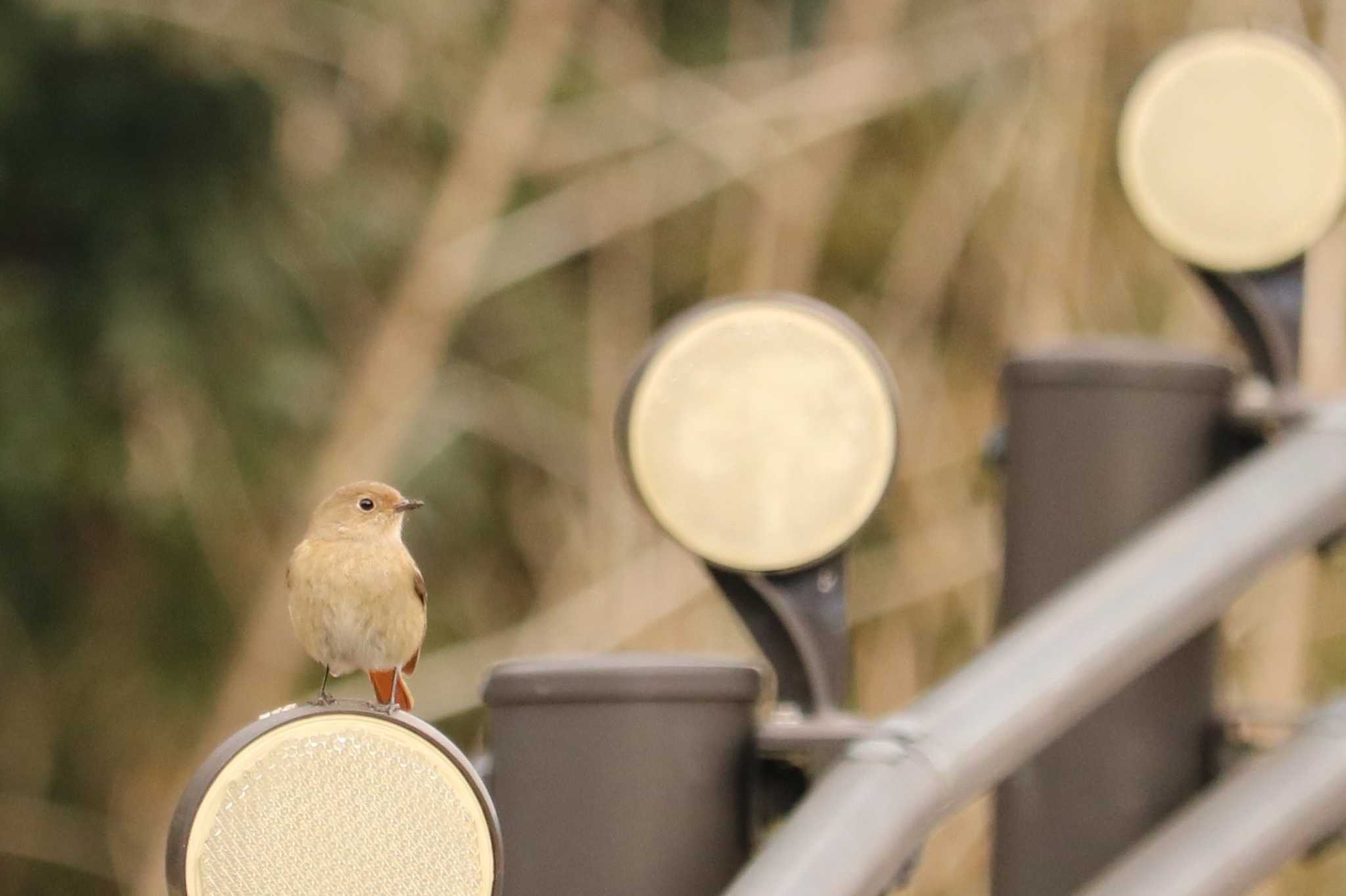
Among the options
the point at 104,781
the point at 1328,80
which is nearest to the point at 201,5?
the point at 104,781

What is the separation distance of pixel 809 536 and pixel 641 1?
15.8 ft

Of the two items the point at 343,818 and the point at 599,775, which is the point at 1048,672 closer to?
the point at 599,775

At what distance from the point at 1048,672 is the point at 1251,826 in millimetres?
193

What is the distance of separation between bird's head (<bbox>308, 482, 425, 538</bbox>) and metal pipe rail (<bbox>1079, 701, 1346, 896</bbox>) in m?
0.56

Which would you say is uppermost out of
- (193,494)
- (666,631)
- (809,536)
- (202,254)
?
(202,254)

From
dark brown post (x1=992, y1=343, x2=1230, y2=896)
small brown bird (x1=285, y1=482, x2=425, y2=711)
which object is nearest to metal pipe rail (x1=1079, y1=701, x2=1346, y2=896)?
dark brown post (x1=992, y1=343, x2=1230, y2=896)

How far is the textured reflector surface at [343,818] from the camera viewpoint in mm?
889

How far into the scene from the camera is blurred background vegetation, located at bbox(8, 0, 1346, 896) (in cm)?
506

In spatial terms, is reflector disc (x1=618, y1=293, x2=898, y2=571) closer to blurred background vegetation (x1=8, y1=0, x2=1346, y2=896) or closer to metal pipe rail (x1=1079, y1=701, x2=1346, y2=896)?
metal pipe rail (x1=1079, y1=701, x2=1346, y2=896)

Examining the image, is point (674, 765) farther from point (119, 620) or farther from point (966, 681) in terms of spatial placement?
point (119, 620)

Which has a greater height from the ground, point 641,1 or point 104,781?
point 641,1

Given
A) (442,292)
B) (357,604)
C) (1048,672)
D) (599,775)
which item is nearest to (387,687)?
(357,604)

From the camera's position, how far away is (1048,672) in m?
1.11

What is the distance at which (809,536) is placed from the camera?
1308 millimetres
